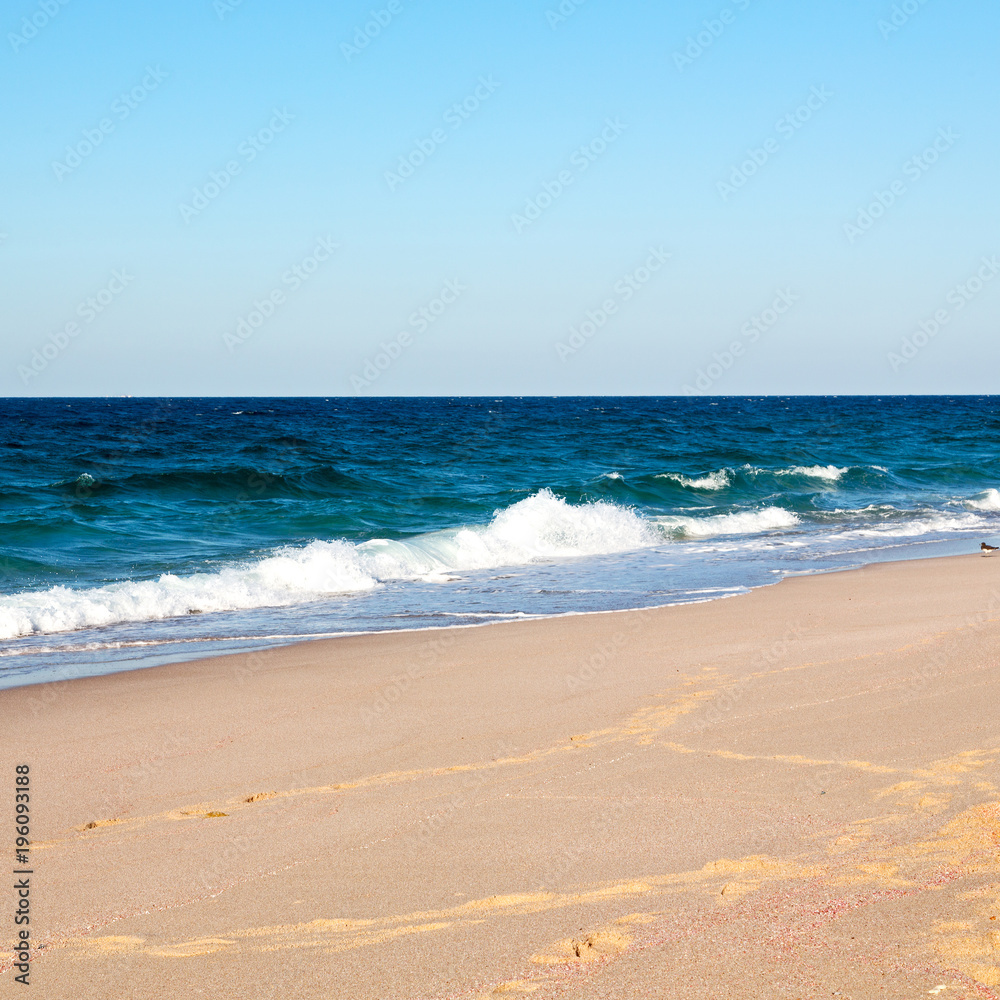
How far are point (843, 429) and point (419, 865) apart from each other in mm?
51253

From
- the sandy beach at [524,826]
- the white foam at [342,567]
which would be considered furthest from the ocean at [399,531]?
the sandy beach at [524,826]

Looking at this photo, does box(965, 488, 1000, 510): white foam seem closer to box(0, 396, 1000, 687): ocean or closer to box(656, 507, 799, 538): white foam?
box(0, 396, 1000, 687): ocean

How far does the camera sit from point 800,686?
6.01 meters

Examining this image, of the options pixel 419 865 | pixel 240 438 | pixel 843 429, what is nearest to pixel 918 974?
pixel 419 865

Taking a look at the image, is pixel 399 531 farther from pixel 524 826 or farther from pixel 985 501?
pixel 985 501

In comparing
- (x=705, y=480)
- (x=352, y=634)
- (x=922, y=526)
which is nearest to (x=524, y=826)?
(x=352, y=634)

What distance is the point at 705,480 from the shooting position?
25.1m

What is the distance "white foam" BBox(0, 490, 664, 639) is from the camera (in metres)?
9.88

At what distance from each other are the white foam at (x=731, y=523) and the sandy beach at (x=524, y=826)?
35.9ft

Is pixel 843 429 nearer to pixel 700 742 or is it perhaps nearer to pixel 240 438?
pixel 240 438

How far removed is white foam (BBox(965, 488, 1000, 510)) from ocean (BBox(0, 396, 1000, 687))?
0.08m

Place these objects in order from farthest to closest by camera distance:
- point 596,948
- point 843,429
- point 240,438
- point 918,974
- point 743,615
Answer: point 843,429, point 240,438, point 743,615, point 596,948, point 918,974

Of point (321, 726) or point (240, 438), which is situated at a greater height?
point (240, 438)
